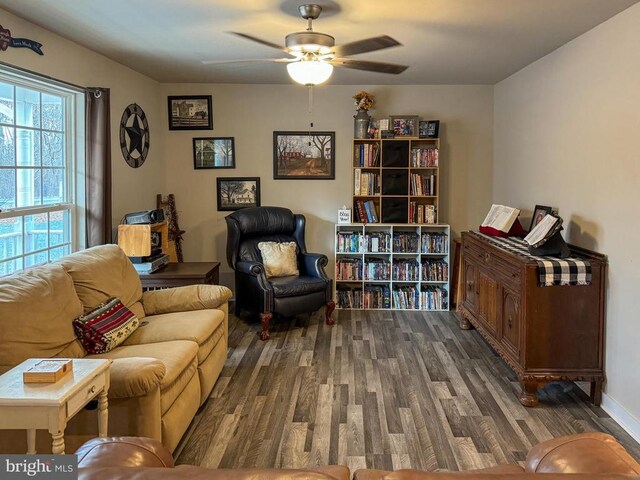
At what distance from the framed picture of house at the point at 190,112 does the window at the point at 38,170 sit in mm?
1861

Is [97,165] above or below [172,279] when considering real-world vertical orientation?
above

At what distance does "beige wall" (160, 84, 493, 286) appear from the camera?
584 centimetres

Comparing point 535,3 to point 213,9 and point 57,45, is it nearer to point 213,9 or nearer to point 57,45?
point 213,9

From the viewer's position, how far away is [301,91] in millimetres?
5844

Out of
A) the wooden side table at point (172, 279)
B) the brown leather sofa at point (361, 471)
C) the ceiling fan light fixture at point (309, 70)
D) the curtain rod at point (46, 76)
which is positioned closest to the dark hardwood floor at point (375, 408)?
the wooden side table at point (172, 279)

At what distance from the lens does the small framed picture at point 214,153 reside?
19.4ft

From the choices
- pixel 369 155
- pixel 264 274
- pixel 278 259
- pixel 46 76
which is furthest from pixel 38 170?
pixel 369 155

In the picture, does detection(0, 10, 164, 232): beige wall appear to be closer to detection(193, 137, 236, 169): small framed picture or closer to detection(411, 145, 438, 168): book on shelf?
detection(193, 137, 236, 169): small framed picture

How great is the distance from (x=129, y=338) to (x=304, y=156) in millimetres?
3344

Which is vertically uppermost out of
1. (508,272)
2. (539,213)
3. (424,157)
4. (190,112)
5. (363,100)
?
(363,100)

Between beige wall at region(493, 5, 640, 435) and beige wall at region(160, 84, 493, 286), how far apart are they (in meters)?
1.30

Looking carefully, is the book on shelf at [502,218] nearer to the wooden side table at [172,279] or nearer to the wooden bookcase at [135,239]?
the wooden side table at [172,279]

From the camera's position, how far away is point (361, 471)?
1.11m

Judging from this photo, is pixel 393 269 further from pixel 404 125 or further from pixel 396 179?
pixel 404 125
